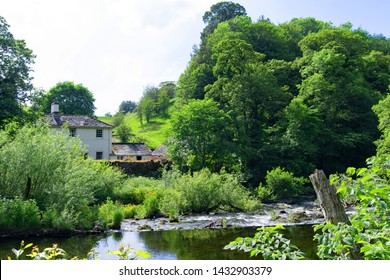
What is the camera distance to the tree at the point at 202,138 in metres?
39.8

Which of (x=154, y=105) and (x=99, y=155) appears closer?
(x=99, y=155)

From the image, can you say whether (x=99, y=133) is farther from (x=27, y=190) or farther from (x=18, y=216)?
(x=18, y=216)

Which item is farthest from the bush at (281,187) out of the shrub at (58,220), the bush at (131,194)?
the shrub at (58,220)

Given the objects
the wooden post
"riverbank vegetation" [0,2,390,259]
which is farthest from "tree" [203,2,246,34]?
the wooden post

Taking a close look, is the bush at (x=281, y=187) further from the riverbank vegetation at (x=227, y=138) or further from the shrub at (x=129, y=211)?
the shrub at (x=129, y=211)

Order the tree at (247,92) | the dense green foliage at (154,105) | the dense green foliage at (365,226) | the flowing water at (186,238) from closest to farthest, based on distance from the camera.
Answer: the dense green foliage at (365,226)
the flowing water at (186,238)
the tree at (247,92)
the dense green foliage at (154,105)

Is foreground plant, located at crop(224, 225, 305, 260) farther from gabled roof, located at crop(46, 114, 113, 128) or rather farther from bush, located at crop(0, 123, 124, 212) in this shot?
gabled roof, located at crop(46, 114, 113, 128)

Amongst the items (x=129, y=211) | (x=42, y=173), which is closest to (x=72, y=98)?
(x=129, y=211)

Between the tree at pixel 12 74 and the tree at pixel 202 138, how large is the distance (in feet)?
46.0

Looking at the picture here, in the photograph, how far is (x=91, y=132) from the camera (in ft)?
175

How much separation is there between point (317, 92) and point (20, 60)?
2958 centimetres

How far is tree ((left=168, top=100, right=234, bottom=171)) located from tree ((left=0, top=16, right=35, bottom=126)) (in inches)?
551

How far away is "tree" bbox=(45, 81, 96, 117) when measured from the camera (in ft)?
263

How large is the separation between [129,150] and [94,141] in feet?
30.0
